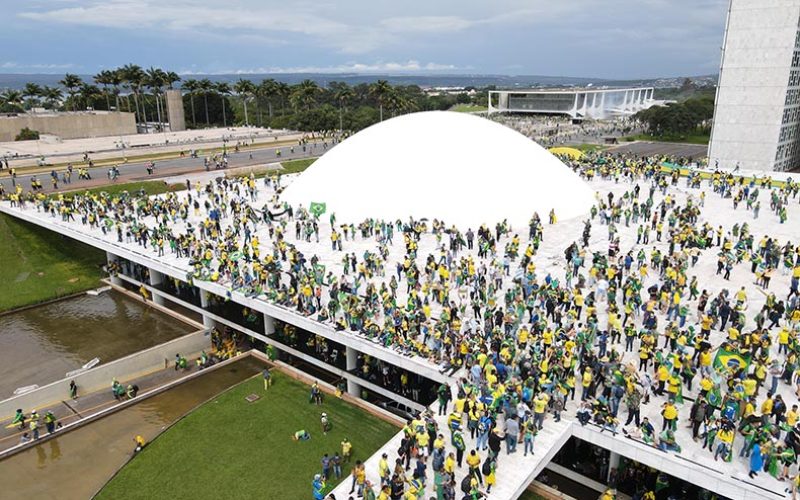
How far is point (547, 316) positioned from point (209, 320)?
16689mm

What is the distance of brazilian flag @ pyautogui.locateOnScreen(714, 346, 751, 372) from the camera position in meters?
15.5

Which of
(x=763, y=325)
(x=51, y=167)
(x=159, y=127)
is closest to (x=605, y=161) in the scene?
(x=763, y=325)

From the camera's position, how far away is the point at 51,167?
183ft

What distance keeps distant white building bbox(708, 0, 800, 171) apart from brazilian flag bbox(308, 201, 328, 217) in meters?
44.7

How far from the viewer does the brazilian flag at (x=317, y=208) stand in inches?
1403

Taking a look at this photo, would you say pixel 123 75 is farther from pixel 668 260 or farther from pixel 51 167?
pixel 668 260

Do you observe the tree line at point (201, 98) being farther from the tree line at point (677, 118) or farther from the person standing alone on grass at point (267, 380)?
the person standing alone on grass at point (267, 380)

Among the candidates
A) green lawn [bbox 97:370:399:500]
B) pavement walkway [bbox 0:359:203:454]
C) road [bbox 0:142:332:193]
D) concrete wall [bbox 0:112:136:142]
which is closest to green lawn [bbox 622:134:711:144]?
road [bbox 0:142:332:193]

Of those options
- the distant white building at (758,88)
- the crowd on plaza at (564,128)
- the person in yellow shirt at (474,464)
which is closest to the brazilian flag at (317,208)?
the person in yellow shirt at (474,464)

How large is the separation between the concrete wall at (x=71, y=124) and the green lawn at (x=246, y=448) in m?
70.0

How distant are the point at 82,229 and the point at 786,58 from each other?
61026 mm

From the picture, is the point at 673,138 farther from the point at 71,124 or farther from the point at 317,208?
the point at 71,124

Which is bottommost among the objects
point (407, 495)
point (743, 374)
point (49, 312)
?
point (49, 312)

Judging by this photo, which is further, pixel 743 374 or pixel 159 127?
pixel 159 127
